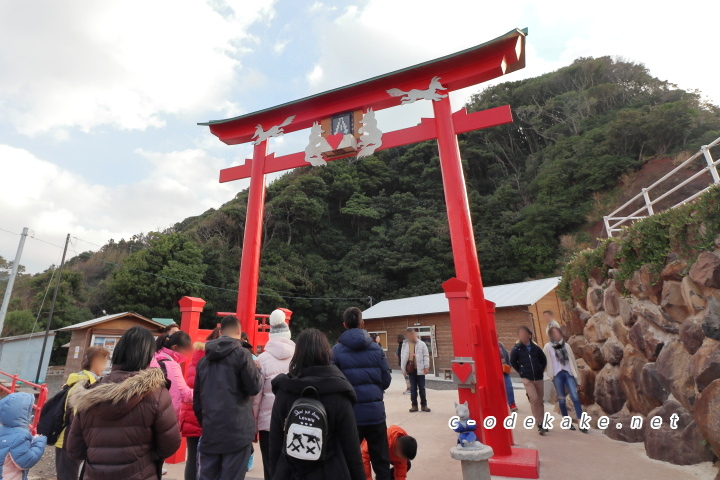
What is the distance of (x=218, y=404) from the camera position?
7.79 ft

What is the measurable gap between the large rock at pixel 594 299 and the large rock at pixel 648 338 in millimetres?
1098

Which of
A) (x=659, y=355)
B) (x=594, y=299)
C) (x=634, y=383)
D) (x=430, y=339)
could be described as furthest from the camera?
(x=430, y=339)

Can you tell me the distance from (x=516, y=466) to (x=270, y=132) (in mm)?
5814

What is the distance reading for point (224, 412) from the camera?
7.77 feet

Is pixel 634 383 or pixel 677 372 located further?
pixel 634 383

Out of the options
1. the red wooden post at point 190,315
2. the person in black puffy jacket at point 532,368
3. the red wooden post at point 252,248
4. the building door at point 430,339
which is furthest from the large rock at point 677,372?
the building door at point 430,339

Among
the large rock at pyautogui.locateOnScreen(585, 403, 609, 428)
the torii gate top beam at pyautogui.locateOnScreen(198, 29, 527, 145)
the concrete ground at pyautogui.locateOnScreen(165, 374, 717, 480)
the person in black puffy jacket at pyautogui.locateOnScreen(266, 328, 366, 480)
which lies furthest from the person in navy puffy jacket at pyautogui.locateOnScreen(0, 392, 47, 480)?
the large rock at pyautogui.locateOnScreen(585, 403, 609, 428)

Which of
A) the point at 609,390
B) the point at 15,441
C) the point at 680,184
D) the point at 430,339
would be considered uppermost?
the point at 680,184

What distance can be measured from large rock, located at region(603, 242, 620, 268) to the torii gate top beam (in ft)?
9.59

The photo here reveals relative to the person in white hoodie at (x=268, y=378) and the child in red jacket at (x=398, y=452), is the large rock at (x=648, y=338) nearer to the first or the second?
the child in red jacket at (x=398, y=452)

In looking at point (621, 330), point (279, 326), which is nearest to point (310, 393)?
point (279, 326)

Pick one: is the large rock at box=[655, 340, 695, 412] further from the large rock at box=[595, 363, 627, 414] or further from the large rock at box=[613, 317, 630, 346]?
the large rock at box=[595, 363, 627, 414]

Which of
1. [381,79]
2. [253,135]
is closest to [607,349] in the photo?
[381,79]

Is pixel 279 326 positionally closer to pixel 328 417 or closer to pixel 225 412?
pixel 225 412
